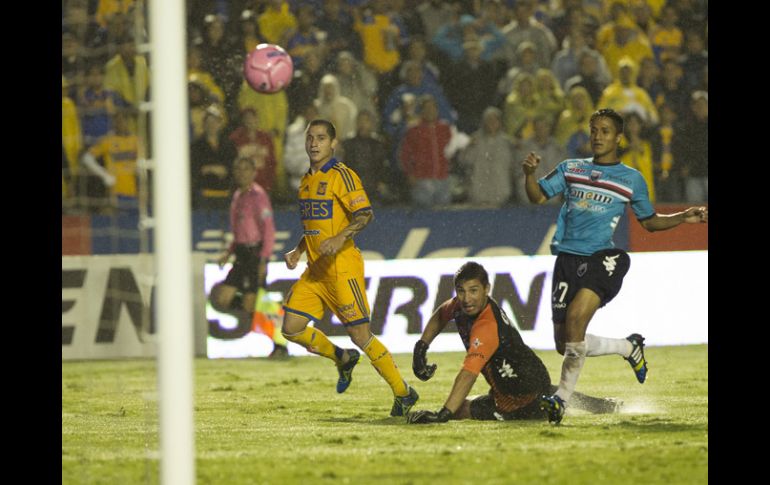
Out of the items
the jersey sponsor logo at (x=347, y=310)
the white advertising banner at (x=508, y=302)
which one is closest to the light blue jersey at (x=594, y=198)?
the jersey sponsor logo at (x=347, y=310)

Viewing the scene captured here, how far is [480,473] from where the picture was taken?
643 centimetres

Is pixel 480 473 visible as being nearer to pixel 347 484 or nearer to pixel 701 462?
pixel 347 484

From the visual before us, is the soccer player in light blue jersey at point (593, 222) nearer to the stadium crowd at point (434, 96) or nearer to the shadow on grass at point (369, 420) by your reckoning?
the shadow on grass at point (369, 420)

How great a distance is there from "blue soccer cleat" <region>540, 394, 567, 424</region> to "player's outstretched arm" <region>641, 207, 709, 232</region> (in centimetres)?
124

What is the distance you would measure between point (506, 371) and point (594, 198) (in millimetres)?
1231

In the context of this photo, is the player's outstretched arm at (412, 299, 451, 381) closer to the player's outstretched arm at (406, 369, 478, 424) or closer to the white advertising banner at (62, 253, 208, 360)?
the player's outstretched arm at (406, 369, 478, 424)

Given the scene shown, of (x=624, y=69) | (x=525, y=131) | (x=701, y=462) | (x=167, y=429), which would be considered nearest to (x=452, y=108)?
(x=525, y=131)

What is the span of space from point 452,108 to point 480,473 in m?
5.81

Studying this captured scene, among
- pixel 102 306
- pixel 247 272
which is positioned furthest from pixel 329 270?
pixel 102 306

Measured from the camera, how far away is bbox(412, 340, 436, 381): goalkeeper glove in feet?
27.7

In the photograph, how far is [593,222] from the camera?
8.19 m

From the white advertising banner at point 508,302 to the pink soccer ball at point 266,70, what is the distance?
142cm

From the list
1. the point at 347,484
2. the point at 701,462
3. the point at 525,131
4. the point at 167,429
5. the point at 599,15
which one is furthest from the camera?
the point at 599,15

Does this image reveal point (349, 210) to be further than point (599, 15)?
No
